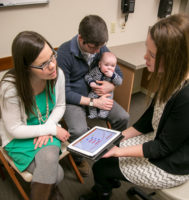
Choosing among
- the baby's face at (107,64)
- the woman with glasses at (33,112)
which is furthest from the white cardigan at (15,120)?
the baby's face at (107,64)

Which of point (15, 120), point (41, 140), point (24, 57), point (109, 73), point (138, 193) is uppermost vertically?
point (24, 57)

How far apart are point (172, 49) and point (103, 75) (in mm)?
824

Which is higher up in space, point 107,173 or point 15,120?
point 15,120

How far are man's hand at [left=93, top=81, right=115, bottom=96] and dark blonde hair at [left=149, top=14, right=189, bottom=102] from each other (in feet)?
2.21

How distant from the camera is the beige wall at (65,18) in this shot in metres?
1.49

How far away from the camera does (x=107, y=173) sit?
1.05 meters

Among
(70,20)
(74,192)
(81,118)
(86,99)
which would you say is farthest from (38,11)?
(74,192)

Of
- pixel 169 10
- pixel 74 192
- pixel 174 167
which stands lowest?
pixel 74 192

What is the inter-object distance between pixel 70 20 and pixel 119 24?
0.64m

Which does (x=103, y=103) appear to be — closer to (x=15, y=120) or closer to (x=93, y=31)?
(x=93, y=31)

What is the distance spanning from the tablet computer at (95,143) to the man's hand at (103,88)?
0.48 m

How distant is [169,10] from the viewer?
Result: 2293mm

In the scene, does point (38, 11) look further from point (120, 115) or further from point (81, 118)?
point (120, 115)

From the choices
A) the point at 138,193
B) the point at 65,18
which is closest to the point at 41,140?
the point at 138,193
